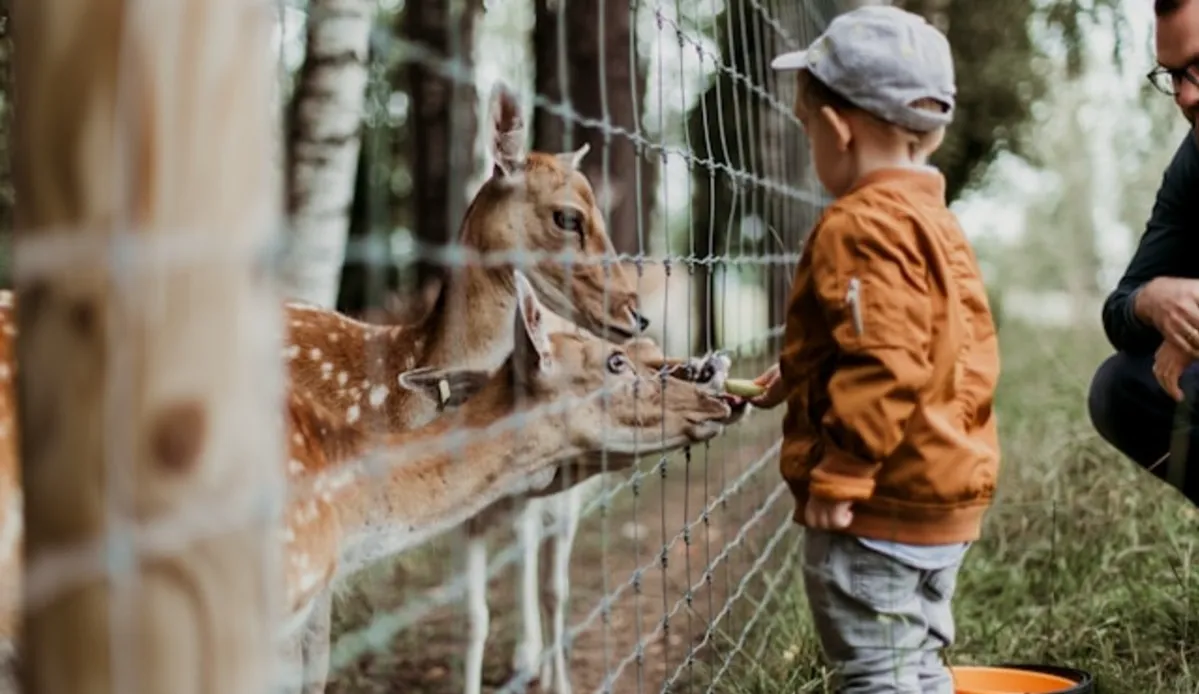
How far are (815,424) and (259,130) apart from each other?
1.86 meters

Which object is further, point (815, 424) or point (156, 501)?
point (815, 424)

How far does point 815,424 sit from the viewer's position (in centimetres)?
318

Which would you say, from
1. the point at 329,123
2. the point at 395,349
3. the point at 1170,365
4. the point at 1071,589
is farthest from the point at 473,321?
the point at 329,123

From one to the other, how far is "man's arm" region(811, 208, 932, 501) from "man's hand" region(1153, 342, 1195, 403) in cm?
154

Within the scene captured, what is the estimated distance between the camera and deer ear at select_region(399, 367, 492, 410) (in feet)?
14.0

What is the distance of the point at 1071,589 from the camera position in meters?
5.39

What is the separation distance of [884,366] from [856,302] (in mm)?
122

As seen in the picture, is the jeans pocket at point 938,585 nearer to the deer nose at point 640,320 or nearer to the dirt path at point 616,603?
the dirt path at point 616,603

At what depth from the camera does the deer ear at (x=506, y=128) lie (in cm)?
486

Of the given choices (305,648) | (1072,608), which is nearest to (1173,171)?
(1072,608)

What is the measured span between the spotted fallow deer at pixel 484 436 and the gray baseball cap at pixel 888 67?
36.9 inches

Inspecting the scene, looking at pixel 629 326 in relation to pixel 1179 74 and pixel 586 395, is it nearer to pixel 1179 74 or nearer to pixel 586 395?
pixel 586 395

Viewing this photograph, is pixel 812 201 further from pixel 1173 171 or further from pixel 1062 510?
pixel 1173 171

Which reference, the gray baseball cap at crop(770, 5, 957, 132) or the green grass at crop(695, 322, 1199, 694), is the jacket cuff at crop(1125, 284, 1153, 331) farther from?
the gray baseball cap at crop(770, 5, 957, 132)
